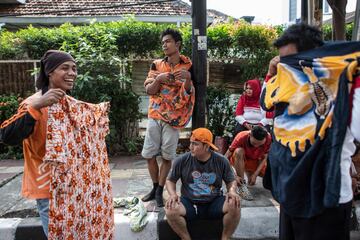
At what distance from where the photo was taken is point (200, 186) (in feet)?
11.8

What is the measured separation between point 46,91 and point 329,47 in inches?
72.4

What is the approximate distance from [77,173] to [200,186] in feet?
4.76

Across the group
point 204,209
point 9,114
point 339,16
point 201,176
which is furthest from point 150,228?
point 9,114

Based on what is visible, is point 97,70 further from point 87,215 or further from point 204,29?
point 87,215

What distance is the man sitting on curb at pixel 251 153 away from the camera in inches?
180

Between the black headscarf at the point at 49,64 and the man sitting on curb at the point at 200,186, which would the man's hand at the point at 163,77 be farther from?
the black headscarf at the point at 49,64

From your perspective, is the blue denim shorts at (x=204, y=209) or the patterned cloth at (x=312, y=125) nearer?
the patterned cloth at (x=312, y=125)

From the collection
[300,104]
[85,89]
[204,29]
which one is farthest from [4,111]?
[300,104]

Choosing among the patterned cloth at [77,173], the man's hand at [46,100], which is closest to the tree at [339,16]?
the patterned cloth at [77,173]

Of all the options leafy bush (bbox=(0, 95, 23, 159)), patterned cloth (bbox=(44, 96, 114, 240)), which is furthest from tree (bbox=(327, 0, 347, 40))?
leafy bush (bbox=(0, 95, 23, 159))

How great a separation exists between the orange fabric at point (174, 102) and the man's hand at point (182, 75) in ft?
0.29

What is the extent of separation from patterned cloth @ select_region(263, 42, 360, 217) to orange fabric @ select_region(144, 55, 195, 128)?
2.01 metres

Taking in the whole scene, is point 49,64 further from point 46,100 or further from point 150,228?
point 150,228

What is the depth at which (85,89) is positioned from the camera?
20.4ft
